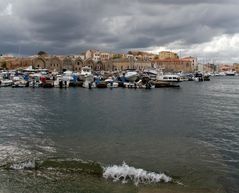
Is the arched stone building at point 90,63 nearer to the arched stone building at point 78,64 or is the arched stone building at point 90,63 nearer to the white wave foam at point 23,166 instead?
the arched stone building at point 78,64

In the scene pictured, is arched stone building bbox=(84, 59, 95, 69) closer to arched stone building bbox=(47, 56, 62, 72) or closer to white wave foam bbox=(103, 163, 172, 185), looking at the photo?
arched stone building bbox=(47, 56, 62, 72)

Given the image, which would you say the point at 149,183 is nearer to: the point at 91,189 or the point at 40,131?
the point at 91,189

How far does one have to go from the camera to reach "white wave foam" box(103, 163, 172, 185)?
1622cm

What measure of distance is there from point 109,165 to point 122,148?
465 centimetres

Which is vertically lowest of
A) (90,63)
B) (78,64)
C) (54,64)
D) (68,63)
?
(54,64)

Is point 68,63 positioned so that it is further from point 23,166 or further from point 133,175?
point 133,175

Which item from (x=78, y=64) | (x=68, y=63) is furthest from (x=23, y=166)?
(x=78, y=64)

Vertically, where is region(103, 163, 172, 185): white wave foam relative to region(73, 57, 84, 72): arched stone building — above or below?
below

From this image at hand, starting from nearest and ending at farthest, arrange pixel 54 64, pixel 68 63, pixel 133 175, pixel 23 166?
pixel 133 175 → pixel 23 166 → pixel 54 64 → pixel 68 63

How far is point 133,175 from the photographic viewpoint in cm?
1675

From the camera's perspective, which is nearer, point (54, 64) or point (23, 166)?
point (23, 166)

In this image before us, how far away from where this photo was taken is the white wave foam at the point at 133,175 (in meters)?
16.2

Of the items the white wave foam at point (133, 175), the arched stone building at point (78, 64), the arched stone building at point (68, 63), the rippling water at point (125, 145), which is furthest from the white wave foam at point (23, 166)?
the arched stone building at point (78, 64)

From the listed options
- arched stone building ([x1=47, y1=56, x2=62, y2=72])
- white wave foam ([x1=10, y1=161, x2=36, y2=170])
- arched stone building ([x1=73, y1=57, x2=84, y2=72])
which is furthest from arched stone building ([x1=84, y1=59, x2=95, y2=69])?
white wave foam ([x1=10, y1=161, x2=36, y2=170])
